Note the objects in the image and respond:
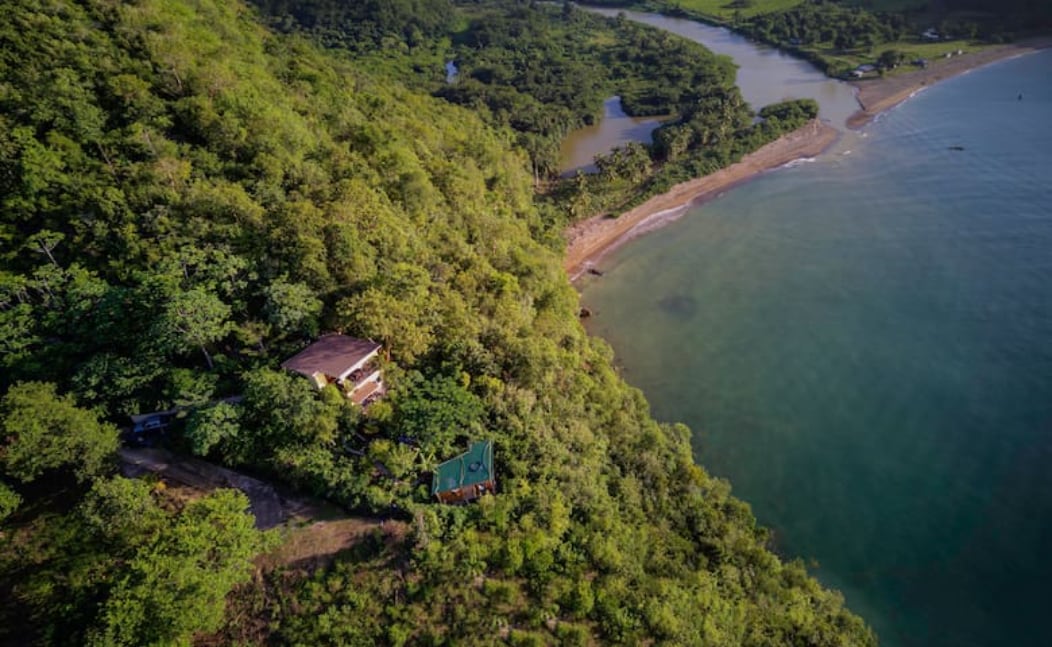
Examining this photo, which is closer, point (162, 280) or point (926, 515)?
point (162, 280)

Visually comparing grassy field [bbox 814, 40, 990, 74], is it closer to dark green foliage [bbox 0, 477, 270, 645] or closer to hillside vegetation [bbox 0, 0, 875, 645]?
hillside vegetation [bbox 0, 0, 875, 645]

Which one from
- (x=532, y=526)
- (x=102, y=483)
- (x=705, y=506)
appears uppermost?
(x=102, y=483)

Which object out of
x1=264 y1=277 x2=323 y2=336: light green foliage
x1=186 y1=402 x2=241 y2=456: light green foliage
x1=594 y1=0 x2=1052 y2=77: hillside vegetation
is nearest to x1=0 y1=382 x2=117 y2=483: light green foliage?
x1=186 y1=402 x2=241 y2=456: light green foliage

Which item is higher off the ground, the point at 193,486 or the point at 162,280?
the point at 162,280

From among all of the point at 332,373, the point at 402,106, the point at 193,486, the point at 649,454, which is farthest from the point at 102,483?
the point at 402,106

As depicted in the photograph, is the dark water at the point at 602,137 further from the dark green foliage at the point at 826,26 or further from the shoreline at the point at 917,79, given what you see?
the dark green foliage at the point at 826,26

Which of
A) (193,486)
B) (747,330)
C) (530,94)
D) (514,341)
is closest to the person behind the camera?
(193,486)

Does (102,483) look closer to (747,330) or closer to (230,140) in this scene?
(230,140)

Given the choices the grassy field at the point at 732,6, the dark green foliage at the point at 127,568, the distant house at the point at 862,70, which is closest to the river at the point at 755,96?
the distant house at the point at 862,70
